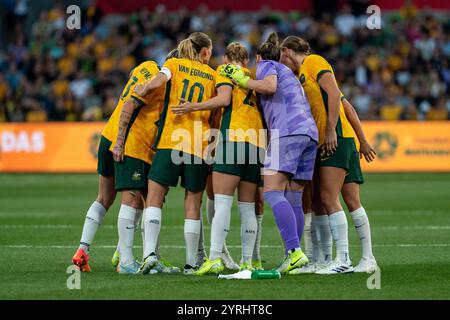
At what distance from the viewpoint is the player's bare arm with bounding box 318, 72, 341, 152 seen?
31.9 ft

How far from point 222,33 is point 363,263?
21.3 m

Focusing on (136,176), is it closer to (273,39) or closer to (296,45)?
(273,39)

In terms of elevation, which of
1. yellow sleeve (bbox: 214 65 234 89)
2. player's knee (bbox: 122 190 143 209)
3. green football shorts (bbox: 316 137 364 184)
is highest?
yellow sleeve (bbox: 214 65 234 89)

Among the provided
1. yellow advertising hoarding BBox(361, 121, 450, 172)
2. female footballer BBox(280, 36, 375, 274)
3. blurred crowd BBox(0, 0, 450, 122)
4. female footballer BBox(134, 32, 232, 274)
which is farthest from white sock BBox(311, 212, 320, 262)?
blurred crowd BBox(0, 0, 450, 122)

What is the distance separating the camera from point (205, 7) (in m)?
31.9

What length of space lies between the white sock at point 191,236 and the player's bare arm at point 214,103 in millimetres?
1093

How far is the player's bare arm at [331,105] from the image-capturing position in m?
9.72

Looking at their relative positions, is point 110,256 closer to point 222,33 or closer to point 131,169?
point 131,169

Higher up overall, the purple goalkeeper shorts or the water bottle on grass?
the purple goalkeeper shorts

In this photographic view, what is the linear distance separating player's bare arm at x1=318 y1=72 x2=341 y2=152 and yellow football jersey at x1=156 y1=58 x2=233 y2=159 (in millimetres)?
1065

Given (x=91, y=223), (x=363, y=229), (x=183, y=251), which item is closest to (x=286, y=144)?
(x=363, y=229)

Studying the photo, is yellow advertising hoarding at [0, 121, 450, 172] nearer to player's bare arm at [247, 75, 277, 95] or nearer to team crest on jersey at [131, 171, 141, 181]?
team crest on jersey at [131, 171, 141, 181]

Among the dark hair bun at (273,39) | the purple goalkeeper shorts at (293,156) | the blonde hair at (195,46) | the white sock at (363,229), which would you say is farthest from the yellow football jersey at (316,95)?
the blonde hair at (195,46)
